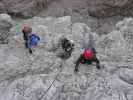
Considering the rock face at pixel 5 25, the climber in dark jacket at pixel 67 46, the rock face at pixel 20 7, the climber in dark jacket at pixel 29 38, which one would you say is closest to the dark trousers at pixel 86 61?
the climber in dark jacket at pixel 67 46

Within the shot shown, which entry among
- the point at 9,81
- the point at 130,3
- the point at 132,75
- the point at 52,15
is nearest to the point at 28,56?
the point at 9,81

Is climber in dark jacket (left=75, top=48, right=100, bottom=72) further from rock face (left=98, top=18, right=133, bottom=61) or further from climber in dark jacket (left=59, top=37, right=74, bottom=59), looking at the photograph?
rock face (left=98, top=18, right=133, bottom=61)

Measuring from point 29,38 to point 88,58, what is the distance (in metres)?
2.78

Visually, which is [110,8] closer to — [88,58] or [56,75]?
[88,58]

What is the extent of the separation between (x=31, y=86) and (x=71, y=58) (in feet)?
7.04

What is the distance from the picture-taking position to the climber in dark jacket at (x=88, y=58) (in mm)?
8633

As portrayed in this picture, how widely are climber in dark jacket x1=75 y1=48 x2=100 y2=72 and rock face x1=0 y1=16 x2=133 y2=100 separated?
0.23m

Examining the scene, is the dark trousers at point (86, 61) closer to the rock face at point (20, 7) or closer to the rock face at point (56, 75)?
the rock face at point (56, 75)

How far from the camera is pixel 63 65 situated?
365 inches

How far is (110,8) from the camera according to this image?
47.0 ft

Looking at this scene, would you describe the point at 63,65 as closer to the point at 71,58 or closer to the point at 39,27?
the point at 71,58

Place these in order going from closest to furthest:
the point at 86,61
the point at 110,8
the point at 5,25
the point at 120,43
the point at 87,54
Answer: the point at 87,54, the point at 86,61, the point at 120,43, the point at 5,25, the point at 110,8

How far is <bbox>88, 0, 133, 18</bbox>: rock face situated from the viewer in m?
14.0

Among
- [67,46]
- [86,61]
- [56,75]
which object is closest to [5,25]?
[67,46]
